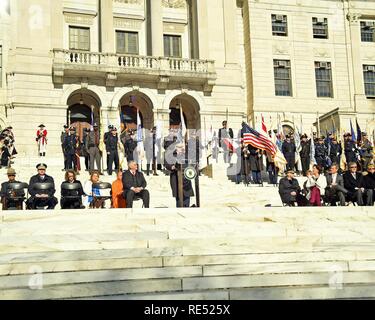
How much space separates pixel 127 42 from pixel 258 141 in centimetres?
1461

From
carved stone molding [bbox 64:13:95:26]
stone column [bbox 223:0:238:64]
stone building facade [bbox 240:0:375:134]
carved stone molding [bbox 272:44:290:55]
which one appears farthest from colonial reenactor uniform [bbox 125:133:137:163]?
carved stone molding [bbox 272:44:290:55]

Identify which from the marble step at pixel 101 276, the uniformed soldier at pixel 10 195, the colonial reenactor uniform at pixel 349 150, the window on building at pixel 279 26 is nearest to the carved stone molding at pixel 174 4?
the window on building at pixel 279 26

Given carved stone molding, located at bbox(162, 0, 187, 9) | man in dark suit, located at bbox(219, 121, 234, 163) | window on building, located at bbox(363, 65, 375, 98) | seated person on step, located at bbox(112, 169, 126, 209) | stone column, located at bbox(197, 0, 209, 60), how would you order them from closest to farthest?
seated person on step, located at bbox(112, 169, 126, 209) < man in dark suit, located at bbox(219, 121, 234, 163) < stone column, located at bbox(197, 0, 209, 60) < carved stone molding, located at bbox(162, 0, 187, 9) < window on building, located at bbox(363, 65, 375, 98)

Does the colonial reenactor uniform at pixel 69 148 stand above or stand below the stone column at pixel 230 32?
below

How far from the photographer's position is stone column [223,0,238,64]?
1176 inches

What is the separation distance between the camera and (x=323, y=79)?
3353 centimetres

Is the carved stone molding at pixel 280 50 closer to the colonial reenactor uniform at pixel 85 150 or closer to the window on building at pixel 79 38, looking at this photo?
the window on building at pixel 79 38

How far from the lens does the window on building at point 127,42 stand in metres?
29.8

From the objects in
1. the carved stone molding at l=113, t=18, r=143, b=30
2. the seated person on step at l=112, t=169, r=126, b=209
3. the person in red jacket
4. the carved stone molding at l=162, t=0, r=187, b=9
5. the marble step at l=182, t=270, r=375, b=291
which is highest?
the carved stone molding at l=162, t=0, r=187, b=9

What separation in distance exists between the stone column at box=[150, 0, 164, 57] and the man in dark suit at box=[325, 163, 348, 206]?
16.6 meters

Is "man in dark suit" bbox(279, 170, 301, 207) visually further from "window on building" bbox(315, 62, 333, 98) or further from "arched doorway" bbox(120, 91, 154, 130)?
"window on building" bbox(315, 62, 333, 98)

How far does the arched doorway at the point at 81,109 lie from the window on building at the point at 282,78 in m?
11.1

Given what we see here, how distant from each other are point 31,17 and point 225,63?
10588mm

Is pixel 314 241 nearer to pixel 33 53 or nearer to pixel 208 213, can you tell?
pixel 208 213
